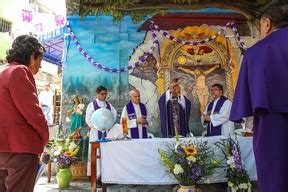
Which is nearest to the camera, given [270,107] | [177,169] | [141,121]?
[270,107]

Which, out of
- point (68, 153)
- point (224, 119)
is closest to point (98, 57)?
point (68, 153)

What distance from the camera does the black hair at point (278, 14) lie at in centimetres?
184

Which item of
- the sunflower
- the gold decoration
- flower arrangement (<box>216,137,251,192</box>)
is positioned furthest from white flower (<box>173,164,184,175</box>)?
the gold decoration

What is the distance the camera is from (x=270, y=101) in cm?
172

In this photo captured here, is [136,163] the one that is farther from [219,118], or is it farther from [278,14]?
[278,14]

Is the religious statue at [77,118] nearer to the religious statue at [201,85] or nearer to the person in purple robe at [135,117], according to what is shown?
the person in purple robe at [135,117]

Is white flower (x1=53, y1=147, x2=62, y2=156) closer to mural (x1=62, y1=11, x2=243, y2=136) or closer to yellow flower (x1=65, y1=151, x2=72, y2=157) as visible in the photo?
yellow flower (x1=65, y1=151, x2=72, y2=157)

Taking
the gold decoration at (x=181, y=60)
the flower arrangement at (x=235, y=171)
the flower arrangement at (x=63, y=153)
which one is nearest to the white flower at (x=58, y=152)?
the flower arrangement at (x=63, y=153)

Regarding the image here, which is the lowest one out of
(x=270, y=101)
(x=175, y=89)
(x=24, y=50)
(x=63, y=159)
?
(x=63, y=159)

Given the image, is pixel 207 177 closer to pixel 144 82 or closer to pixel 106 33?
pixel 144 82

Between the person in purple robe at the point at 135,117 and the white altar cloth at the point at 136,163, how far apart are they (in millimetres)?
1626

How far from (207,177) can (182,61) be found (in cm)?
374

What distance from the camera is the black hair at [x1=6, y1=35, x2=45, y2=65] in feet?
7.96

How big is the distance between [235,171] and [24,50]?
3120mm
